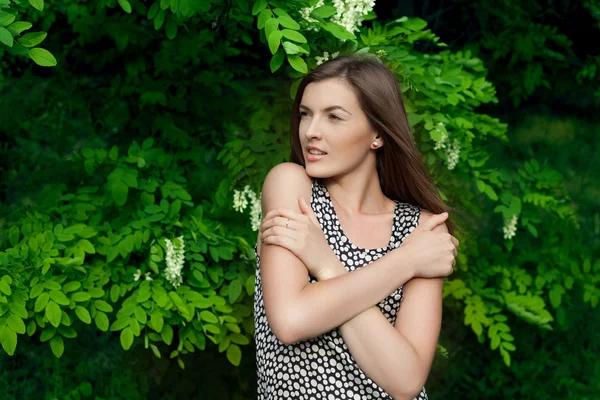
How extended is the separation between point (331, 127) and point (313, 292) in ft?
1.52

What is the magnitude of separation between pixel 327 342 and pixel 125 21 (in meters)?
2.24

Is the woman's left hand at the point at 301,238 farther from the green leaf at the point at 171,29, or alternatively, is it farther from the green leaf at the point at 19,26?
the green leaf at the point at 171,29

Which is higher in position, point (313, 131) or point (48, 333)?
point (313, 131)

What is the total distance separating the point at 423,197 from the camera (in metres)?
2.31

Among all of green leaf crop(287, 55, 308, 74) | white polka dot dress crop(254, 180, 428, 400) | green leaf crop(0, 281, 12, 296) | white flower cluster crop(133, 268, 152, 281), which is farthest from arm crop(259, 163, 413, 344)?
white flower cluster crop(133, 268, 152, 281)

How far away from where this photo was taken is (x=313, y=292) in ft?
6.23

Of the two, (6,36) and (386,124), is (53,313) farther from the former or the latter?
(386,124)

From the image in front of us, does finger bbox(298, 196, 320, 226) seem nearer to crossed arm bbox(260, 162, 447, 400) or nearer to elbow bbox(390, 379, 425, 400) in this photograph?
crossed arm bbox(260, 162, 447, 400)

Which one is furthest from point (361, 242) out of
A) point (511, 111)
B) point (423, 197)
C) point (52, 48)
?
point (511, 111)

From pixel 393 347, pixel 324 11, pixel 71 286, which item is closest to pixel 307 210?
pixel 393 347

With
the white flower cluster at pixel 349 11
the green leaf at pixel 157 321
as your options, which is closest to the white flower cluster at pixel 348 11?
the white flower cluster at pixel 349 11

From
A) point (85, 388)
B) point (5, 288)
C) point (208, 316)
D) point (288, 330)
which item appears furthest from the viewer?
point (85, 388)

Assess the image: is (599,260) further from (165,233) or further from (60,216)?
(60,216)

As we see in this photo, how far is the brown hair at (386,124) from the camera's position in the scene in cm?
217
